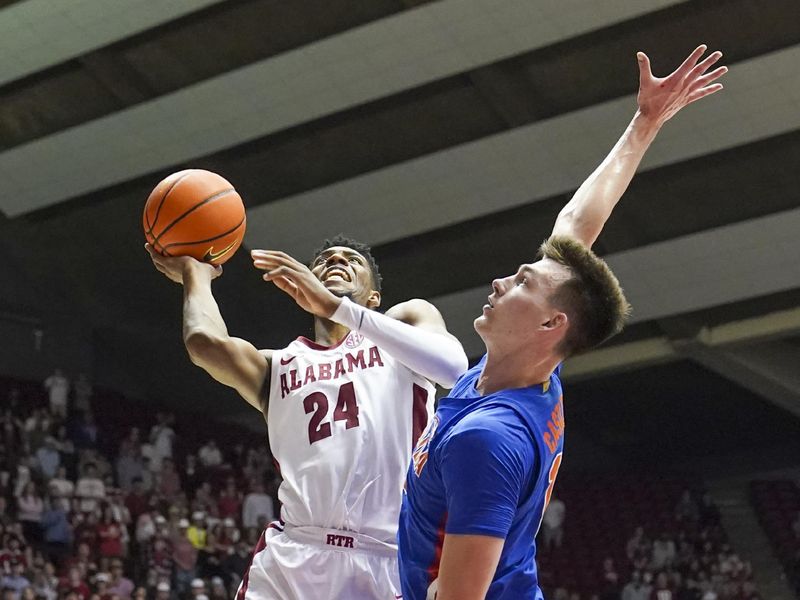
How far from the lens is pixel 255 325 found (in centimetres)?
2155

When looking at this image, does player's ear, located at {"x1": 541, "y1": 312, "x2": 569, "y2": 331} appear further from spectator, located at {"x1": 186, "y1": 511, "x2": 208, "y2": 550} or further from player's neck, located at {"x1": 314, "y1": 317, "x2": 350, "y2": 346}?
spectator, located at {"x1": 186, "y1": 511, "x2": 208, "y2": 550}

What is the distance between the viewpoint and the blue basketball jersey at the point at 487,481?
2629mm

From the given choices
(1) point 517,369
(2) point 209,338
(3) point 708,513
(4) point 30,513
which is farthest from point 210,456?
(1) point 517,369

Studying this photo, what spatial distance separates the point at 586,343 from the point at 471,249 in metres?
16.3

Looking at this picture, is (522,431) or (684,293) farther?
(684,293)

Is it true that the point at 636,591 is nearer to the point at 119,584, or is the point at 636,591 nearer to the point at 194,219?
the point at 119,584

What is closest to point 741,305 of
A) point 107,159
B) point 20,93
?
point 107,159

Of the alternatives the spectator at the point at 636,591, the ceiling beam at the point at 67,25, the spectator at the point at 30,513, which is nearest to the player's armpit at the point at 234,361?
the spectator at the point at 30,513

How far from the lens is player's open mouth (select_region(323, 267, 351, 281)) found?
4.74 m

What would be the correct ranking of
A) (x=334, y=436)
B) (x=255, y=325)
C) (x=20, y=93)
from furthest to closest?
(x=255, y=325) → (x=20, y=93) → (x=334, y=436)

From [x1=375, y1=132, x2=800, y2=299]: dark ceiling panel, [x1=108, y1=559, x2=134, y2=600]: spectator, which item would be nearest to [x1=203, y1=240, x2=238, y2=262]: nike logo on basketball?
[x1=108, y1=559, x2=134, y2=600]: spectator

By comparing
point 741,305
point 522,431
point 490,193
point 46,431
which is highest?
point 490,193

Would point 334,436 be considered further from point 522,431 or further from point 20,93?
point 20,93

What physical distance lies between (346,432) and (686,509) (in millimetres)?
16964
